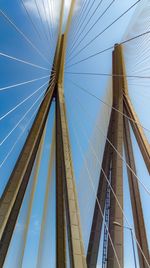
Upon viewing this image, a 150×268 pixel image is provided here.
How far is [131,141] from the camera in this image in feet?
59.0

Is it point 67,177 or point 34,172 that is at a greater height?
point 34,172

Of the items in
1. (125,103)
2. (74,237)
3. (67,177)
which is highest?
(125,103)

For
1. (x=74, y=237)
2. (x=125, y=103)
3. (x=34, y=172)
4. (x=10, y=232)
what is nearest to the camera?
(x=74, y=237)

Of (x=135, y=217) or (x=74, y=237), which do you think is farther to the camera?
(x=135, y=217)

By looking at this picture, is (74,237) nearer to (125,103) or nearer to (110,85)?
(125,103)

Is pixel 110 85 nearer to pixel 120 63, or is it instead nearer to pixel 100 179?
pixel 120 63

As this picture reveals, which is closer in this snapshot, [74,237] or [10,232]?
[74,237]

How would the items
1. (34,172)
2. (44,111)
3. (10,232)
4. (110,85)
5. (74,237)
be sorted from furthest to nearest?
(110,85)
(34,172)
(44,111)
(10,232)
(74,237)

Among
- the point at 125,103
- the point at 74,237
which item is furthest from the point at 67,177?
the point at 125,103

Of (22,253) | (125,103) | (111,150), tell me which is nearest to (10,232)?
(22,253)

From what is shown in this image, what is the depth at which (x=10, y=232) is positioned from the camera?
46.3ft


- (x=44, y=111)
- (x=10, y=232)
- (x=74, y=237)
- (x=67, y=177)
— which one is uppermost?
(x=44, y=111)

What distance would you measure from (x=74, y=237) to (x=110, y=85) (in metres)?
12.7

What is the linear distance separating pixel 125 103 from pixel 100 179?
3.81 meters
